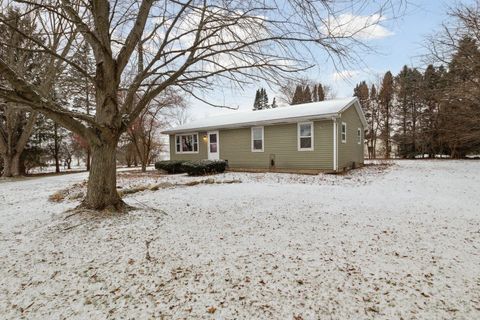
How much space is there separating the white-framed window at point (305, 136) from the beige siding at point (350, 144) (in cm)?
136

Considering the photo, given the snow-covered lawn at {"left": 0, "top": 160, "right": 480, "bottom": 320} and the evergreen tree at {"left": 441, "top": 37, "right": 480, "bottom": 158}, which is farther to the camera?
the evergreen tree at {"left": 441, "top": 37, "right": 480, "bottom": 158}

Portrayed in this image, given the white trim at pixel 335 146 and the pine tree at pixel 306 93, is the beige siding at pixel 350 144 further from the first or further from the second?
the pine tree at pixel 306 93

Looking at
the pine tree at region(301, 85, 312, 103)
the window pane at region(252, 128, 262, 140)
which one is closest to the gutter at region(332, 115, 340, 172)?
the window pane at region(252, 128, 262, 140)

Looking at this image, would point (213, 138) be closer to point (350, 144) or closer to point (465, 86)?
point (350, 144)

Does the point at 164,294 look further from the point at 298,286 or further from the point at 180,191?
the point at 180,191

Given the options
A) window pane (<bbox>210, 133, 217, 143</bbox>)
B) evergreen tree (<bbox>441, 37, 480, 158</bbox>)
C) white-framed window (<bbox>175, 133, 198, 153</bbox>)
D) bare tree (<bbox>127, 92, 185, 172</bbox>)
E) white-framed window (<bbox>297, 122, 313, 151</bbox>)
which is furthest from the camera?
white-framed window (<bbox>175, 133, 198, 153</bbox>)

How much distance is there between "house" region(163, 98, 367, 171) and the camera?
38.1 feet

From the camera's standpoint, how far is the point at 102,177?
442cm

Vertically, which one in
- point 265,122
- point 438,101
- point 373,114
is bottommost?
point 265,122

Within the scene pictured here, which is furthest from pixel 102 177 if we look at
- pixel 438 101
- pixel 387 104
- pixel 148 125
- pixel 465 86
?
pixel 387 104

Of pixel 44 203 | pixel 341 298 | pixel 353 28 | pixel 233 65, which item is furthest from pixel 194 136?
pixel 341 298

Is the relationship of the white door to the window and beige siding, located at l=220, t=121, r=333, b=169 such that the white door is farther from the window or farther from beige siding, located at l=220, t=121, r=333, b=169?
the window

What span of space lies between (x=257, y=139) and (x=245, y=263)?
11391 millimetres

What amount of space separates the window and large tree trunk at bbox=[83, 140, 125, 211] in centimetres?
992
